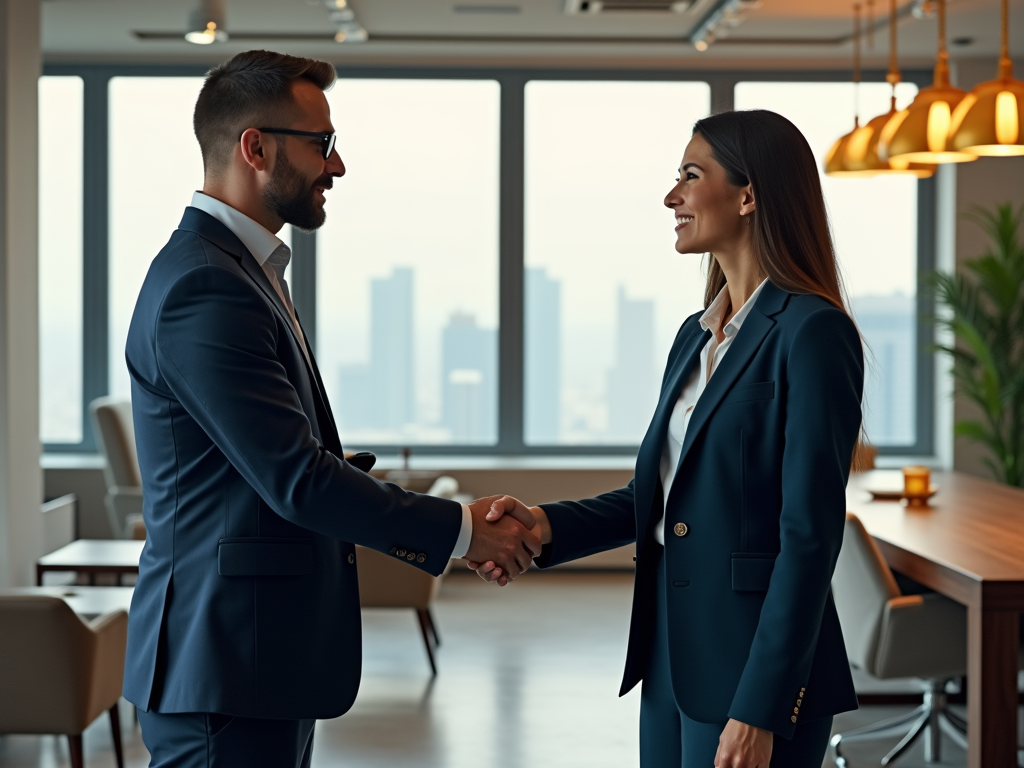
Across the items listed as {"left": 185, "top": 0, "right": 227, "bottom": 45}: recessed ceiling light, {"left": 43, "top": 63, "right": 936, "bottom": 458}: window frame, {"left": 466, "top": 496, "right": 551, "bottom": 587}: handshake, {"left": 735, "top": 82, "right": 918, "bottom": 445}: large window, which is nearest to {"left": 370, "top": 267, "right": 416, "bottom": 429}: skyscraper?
{"left": 43, "top": 63, "right": 936, "bottom": 458}: window frame

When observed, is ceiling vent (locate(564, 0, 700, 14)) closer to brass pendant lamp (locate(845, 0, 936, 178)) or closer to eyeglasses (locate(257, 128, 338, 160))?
brass pendant lamp (locate(845, 0, 936, 178))

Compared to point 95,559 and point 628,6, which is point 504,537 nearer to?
point 95,559

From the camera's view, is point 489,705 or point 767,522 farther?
point 489,705

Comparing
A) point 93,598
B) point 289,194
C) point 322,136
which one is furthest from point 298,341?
point 93,598

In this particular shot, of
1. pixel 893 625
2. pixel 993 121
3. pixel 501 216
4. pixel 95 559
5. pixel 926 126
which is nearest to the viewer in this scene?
pixel 893 625

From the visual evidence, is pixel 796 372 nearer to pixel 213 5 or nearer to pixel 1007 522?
pixel 1007 522

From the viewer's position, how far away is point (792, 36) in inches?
273

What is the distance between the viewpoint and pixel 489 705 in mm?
4438

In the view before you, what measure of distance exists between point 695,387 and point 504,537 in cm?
50

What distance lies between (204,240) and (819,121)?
6.60 meters

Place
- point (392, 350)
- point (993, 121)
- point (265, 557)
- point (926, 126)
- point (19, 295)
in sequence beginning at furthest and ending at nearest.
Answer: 1. point (392, 350)
2. point (19, 295)
3. point (926, 126)
4. point (993, 121)
5. point (265, 557)

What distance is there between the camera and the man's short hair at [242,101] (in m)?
1.92

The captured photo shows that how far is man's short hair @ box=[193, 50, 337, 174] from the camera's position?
1921mm

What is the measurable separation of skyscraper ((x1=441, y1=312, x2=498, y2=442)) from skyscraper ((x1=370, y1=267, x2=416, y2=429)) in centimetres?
25
